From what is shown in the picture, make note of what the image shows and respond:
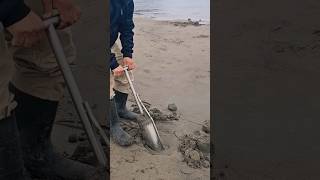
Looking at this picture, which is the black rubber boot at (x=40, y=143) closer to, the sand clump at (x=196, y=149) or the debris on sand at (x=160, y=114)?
the sand clump at (x=196, y=149)

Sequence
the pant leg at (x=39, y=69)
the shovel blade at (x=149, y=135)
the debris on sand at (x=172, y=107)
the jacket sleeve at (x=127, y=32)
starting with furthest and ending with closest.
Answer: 1. the debris on sand at (x=172, y=107)
2. the jacket sleeve at (x=127, y=32)
3. the shovel blade at (x=149, y=135)
4. the pant leg at (x=39, y=69)

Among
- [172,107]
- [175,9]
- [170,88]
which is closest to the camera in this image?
[172,107]

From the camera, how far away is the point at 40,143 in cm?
203

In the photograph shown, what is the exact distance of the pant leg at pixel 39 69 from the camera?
188 cm

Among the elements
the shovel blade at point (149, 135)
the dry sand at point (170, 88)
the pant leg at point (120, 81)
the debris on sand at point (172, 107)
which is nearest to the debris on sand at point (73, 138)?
the dry sand at point (170, 88)

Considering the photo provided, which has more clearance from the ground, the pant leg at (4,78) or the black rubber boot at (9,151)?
the pant leg at (4,78)

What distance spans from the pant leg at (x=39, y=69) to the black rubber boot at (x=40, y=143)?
0.03 meters

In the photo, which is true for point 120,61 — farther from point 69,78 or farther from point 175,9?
point 175,9

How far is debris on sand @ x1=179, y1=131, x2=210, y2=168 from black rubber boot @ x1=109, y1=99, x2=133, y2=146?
0.96 feet

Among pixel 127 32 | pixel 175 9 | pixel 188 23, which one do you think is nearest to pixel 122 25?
pixel 127 32

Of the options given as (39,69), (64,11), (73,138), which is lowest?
(73,138)

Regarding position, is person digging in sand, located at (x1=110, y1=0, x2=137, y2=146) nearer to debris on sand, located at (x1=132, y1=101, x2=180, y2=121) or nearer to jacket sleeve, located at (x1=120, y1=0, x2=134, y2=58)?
jacket sleeve, located at (x1=120, y1=0, x2=134, y2=58)

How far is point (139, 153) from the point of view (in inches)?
107

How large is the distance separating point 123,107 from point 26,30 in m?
1.81
